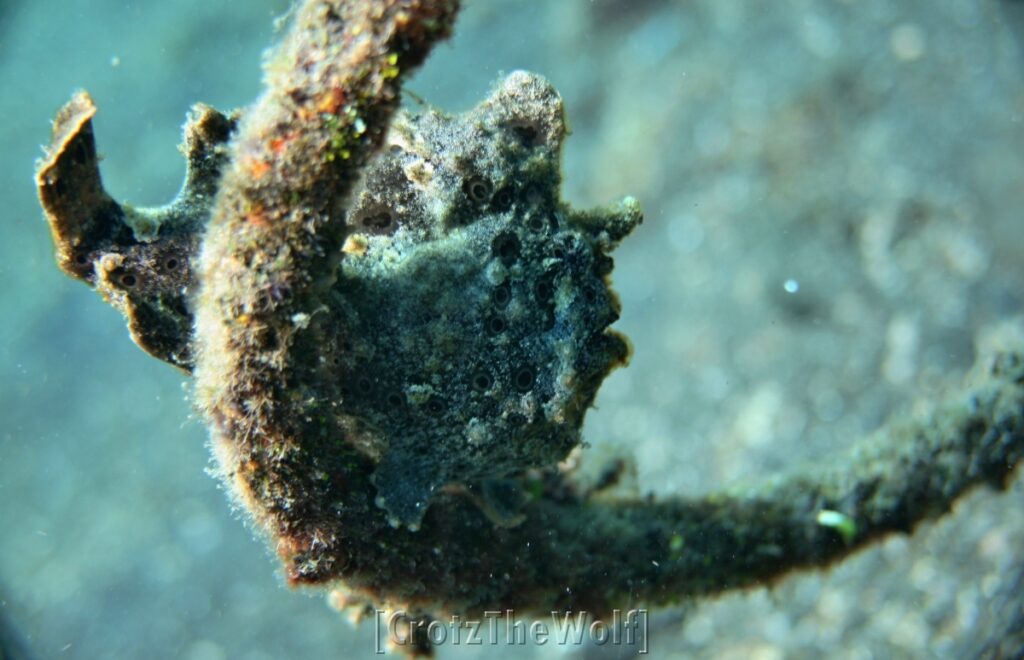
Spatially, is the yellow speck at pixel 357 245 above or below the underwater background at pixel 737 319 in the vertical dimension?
below

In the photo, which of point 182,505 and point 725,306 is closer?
point 725,306

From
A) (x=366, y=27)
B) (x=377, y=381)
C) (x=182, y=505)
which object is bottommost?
(x=377, y=381)

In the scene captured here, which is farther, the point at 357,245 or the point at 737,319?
the point at 737,319

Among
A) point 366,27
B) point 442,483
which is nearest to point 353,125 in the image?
point 366,27

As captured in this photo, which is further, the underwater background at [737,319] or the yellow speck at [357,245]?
the underwater background at [737,319]

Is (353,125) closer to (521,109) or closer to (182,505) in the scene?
(521,109)

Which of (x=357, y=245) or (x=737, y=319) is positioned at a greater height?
(x=737, y=319)

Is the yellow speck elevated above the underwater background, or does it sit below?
below

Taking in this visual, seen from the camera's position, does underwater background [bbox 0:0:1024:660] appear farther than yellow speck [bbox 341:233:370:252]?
Yes
